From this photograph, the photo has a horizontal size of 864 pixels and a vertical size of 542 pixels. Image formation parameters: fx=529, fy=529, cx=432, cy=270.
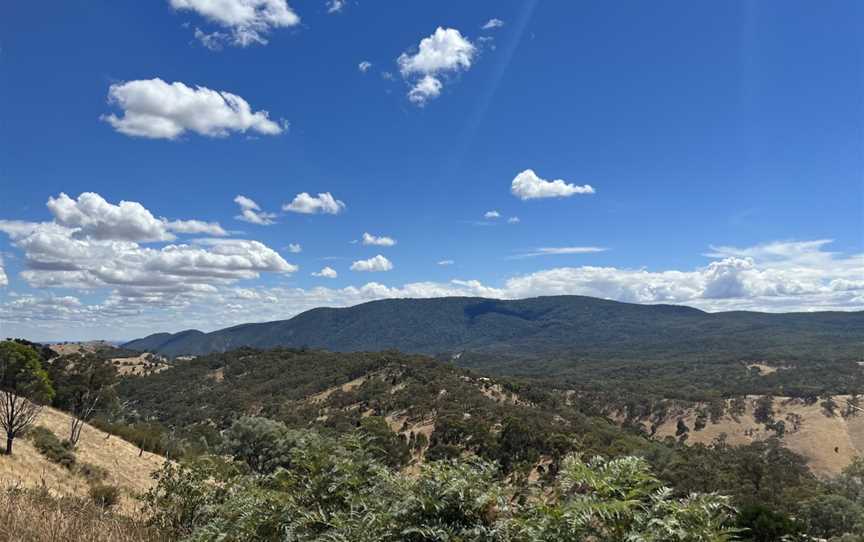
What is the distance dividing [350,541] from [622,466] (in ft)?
7.28

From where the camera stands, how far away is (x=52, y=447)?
22750 millimetres

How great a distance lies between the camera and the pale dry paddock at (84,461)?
666 inches

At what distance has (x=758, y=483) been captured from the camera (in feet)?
125

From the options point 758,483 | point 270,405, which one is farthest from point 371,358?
point 758,483

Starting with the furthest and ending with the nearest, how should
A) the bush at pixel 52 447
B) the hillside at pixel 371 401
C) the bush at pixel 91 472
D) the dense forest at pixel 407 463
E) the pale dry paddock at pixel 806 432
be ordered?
the pale dry paddock at pixel 806 432
the hillside at pixel 371 401
the bush at pixel 52 447
the bush at pixel 91 472
the dense forest at pixel 407 463

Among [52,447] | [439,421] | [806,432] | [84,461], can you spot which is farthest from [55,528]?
[806,432]

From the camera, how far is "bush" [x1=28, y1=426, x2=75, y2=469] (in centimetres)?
2181

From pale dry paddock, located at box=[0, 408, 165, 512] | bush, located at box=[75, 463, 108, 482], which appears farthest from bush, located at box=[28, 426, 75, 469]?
bush, located at box=[75, 463, 108, 482]

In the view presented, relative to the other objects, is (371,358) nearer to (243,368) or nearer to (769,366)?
(243,368)

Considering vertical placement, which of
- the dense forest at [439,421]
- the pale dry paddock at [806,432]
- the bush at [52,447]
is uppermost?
the bush at [52,447]

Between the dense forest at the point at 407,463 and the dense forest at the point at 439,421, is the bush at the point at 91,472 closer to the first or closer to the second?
the dense forest at the point at 407,463

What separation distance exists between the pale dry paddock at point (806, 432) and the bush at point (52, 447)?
70282mm

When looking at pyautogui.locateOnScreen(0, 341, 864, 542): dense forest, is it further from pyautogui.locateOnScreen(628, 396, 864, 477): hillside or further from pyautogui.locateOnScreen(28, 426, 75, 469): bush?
pyautogui.locateOnScreen(628, 396, 864, 477): hillside

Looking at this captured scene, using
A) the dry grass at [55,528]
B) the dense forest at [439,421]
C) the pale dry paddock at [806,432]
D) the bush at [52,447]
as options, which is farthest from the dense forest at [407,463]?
the pale dry paddock at [806,432]
